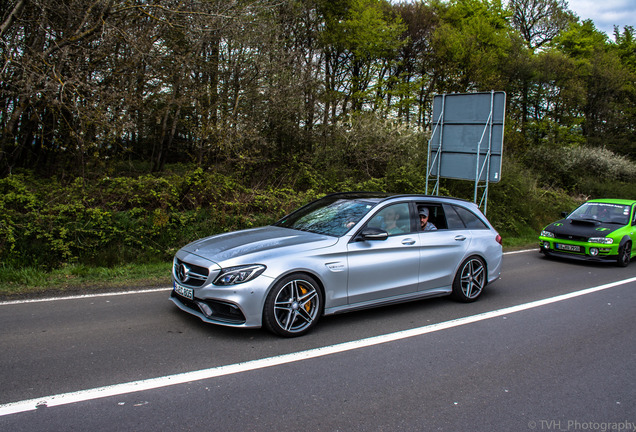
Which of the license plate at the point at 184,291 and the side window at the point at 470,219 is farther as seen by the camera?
the side window at the point at 470,219

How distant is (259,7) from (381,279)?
9.36m

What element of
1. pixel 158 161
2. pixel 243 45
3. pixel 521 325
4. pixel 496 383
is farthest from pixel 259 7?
pixel 496 383

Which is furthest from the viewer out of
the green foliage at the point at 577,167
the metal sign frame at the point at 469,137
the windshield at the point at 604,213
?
the green foliage at the point at 577,167

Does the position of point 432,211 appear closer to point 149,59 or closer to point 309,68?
point 149,59

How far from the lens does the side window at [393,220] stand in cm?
598

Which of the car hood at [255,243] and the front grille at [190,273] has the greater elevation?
the car hood at [255,243]

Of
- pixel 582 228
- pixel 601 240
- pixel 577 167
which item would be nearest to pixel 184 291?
pixel 601 240

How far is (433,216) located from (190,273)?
373cm

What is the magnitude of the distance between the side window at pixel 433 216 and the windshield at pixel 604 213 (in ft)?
22.8

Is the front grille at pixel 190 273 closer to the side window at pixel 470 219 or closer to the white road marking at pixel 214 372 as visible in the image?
the white road marking at pixel 214 372

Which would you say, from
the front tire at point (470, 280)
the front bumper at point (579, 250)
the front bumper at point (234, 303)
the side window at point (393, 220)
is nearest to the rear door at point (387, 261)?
the side window at point (393, 220)

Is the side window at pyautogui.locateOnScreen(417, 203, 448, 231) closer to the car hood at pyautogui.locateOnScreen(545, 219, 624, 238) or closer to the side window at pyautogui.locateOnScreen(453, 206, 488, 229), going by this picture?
the side window at pyautogui.locateOnScreen(453, 206, 488, 229)

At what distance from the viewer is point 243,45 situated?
12867 mm

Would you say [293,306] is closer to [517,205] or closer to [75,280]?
[75,280]
